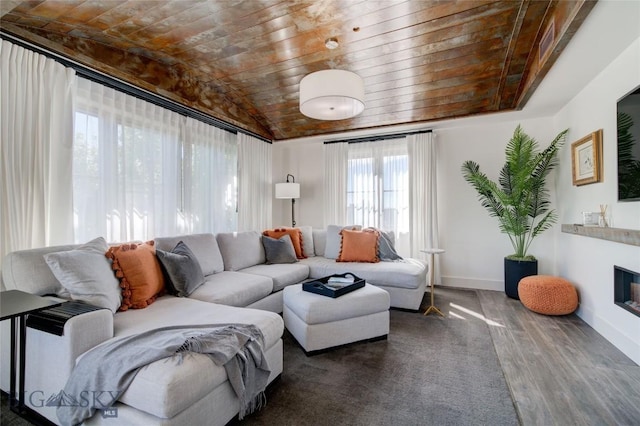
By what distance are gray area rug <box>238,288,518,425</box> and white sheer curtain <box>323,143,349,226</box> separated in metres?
2.63

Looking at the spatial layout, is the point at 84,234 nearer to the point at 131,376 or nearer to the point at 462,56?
the point at 131,376

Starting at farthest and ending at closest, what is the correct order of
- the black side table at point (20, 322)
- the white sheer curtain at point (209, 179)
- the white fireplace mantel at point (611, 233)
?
the white sheer curtain at point (209, 179), the white fireplace mantel at point (611, 233), the black side table at point (20, 322)

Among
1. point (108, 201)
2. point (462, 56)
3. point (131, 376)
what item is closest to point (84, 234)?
point (108, 201)

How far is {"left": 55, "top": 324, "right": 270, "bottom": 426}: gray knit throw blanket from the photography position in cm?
130

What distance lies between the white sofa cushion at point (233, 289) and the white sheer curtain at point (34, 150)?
116 cm

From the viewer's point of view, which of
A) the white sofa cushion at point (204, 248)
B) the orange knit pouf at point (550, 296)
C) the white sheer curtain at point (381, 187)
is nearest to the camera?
the white sofa cushion at point (204, 248)

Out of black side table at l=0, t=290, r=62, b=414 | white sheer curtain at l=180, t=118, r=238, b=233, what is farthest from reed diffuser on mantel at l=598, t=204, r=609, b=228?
white sheer curtain at l=180, t=118, r=238, b=233

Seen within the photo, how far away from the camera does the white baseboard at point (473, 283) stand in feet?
13.8

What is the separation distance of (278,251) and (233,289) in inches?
51.1

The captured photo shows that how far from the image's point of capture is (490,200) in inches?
158

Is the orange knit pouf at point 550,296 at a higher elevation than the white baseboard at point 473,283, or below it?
higher

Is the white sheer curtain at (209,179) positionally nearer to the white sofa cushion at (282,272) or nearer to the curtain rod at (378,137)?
the white sofa cushion at (282,272)

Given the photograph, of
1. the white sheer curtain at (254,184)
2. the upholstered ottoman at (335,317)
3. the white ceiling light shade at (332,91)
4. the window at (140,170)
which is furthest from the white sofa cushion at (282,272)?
the white ceiling light shade at (332,91)

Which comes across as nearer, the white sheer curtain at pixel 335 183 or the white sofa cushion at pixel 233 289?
the white sofa cushion at pixel 233 289
